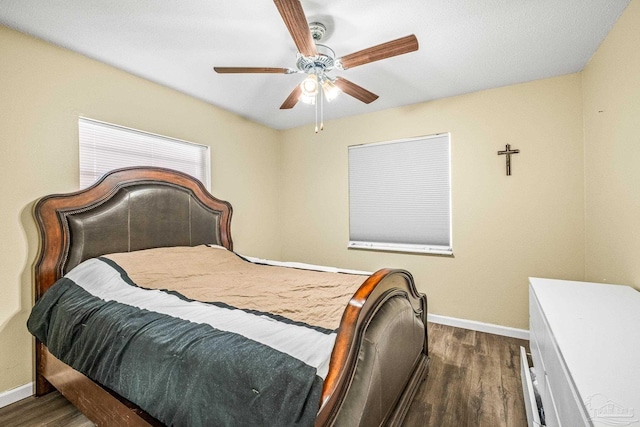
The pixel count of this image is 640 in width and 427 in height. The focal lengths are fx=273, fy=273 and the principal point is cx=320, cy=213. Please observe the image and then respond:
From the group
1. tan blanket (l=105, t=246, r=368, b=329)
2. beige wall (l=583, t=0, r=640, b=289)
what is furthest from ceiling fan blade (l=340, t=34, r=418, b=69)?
tan blanket (l=105, t=246, r=368, b=329)

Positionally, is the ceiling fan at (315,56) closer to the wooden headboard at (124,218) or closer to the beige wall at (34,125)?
the beige wall at (34,125)

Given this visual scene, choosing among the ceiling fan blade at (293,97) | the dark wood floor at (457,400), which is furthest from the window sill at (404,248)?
the ceiling fan blade at (293,97)

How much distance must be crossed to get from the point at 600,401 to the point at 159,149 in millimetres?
3267

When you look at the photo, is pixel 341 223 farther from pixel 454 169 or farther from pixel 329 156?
pixel 454 169

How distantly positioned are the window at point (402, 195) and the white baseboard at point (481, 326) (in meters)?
0.74

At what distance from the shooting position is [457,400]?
179 cm

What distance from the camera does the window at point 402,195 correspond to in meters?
3.03

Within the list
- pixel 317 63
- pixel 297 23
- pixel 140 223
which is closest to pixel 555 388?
pixel 297 23

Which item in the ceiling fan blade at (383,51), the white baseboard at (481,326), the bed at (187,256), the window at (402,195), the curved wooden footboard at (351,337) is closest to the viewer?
the curved wooden footboard at (351,337)

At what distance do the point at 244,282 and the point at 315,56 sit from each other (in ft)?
5.19

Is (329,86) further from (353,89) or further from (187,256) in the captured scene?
(187,256)

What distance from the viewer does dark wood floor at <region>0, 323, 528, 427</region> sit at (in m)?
1.63

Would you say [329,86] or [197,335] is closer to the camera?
[197,335]

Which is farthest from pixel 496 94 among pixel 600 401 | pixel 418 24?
pixel 600 401
